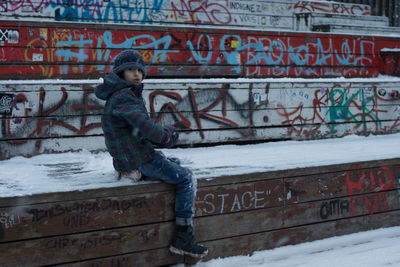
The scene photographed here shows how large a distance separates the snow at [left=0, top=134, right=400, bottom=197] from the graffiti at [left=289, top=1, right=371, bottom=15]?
5.22 m

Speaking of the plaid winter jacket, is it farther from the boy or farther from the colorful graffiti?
the colorful graffiti

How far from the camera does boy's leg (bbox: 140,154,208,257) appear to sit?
3264 mm

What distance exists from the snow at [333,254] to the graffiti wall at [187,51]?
3.23 metres

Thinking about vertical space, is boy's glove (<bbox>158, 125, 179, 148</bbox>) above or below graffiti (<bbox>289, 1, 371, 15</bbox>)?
below

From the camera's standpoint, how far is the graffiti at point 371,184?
439cm

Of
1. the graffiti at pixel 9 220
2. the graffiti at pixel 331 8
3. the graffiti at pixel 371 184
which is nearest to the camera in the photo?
the graffiti at pixel 9 220

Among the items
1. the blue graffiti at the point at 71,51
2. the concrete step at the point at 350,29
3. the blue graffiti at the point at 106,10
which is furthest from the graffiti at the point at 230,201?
the concrete step at the point at 350,29

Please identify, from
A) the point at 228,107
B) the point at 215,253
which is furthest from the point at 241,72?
the point at 215,253

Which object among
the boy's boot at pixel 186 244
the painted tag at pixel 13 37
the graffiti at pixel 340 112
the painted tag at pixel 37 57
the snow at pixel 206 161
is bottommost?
the boy's boot at pixel 186 244

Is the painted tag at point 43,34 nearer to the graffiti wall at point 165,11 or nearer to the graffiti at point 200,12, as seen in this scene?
the graffiti wall at point 165,11

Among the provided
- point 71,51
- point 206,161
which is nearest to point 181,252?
point 206,161

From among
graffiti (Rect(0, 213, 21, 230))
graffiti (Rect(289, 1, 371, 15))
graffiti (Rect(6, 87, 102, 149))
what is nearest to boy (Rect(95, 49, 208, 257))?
graffiti (Rect(0, 213, 21, 230))

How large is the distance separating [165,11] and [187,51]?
2655 millimetres

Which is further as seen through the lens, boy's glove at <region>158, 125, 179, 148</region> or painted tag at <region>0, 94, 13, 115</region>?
painted tag at <region>0, 94, 13, 115</region>
